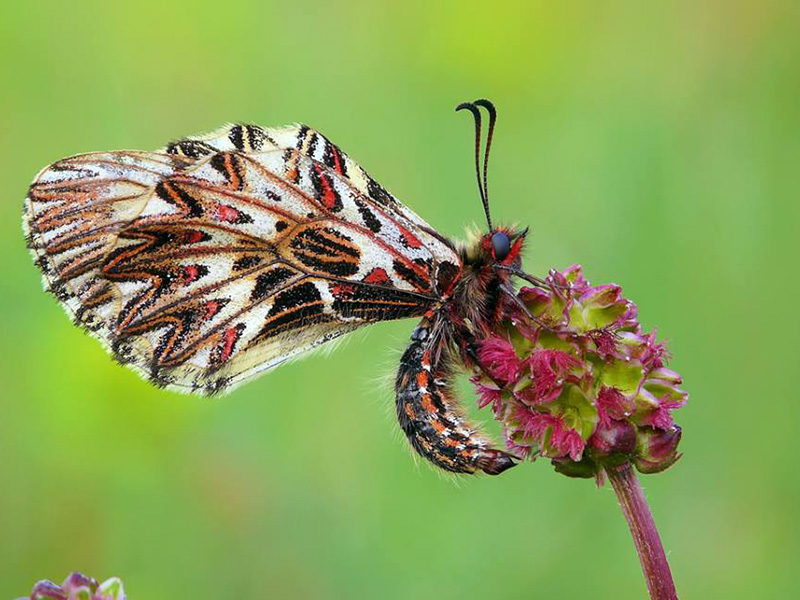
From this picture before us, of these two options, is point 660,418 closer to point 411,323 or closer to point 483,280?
point 483,280

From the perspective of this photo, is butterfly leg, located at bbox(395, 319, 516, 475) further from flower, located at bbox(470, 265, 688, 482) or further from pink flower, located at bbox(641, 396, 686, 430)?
pink flower, located at bbox(641, 396, 686, 430)

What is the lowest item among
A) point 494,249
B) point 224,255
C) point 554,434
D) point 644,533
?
point 644,533

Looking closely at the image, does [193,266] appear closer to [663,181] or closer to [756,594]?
[756,594]

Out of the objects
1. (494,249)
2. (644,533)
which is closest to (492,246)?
(494,249)

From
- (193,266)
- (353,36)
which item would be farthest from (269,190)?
(353,36)

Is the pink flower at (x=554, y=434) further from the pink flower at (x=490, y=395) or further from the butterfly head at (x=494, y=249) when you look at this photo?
the butterfly head at (x=494, y=249)
